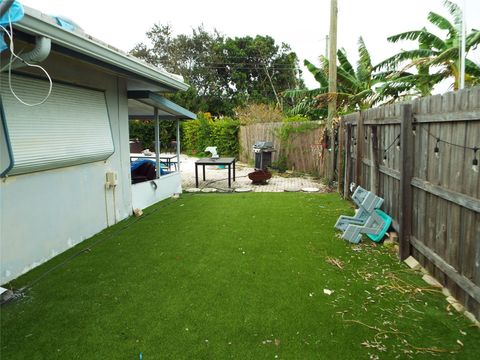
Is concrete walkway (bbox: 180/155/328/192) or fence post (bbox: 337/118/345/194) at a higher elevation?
fence post (bbox: 337/118/345/194)

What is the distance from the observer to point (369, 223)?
627 cm

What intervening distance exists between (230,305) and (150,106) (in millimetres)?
7310

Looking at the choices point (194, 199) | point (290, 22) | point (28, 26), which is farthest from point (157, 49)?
point (28, 26)

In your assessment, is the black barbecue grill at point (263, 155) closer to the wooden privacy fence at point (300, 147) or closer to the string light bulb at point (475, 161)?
the wooden privacy fence at point (300, 147)

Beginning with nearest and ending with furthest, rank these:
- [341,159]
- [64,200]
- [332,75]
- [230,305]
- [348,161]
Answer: [230,305] < [64,200] < [348,161] < [341,159] < [332,75]

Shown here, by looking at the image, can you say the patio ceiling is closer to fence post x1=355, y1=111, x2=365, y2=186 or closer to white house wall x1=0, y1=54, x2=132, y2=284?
white house wall x1=0, y1=54, x2=132, y2=284

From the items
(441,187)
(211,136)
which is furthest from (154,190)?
(211,136)

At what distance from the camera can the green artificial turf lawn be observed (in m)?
3.15

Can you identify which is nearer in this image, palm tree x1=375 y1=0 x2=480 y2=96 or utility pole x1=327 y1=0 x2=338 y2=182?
utility pole x1=327 y1=0 x2=338 y2=182

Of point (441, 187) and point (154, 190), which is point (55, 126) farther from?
point (441, 187)

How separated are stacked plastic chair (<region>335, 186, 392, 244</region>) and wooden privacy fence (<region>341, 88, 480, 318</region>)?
0.56ft

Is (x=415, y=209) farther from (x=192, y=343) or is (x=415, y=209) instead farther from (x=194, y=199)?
(x=194, y=199)

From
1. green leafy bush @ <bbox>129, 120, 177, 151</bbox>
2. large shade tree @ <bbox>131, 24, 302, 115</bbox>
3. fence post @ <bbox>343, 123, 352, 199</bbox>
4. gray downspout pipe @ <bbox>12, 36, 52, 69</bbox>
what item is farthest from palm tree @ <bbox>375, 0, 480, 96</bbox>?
large shade tree @ <bbox>131, 24, 302, 115</bbox>

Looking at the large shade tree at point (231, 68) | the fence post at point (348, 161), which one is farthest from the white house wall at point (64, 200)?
the large shade tree at point (231, 68)
